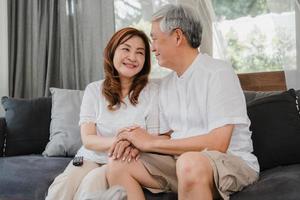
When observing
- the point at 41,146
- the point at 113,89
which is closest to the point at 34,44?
the point at 41,146

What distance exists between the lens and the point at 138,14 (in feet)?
9.82

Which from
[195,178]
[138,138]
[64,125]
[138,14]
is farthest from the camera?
[138,14]

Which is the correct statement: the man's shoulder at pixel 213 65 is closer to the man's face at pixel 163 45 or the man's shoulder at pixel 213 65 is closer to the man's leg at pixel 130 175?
the man's face at pixel 163 45

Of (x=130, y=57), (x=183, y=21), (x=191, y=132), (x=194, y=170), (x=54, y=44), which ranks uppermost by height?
(x=54, y=44)

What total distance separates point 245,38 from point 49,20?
4.98 ft

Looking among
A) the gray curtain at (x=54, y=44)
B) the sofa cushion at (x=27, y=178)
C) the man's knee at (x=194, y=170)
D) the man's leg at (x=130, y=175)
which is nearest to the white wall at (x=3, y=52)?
the gray curtain at (x=54, y=44)

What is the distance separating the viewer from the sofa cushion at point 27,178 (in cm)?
186

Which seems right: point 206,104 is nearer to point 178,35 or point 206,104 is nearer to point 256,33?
point 178,35

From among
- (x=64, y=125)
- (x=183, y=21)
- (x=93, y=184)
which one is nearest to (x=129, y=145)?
(x=93, y=184)

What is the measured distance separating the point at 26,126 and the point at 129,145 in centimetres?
113

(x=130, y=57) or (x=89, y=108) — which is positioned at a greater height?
(x=130, y=57)

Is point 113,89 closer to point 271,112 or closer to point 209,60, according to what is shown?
point 209,60

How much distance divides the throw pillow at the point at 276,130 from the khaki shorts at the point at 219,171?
0.26 m

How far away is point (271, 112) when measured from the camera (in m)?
1.90
